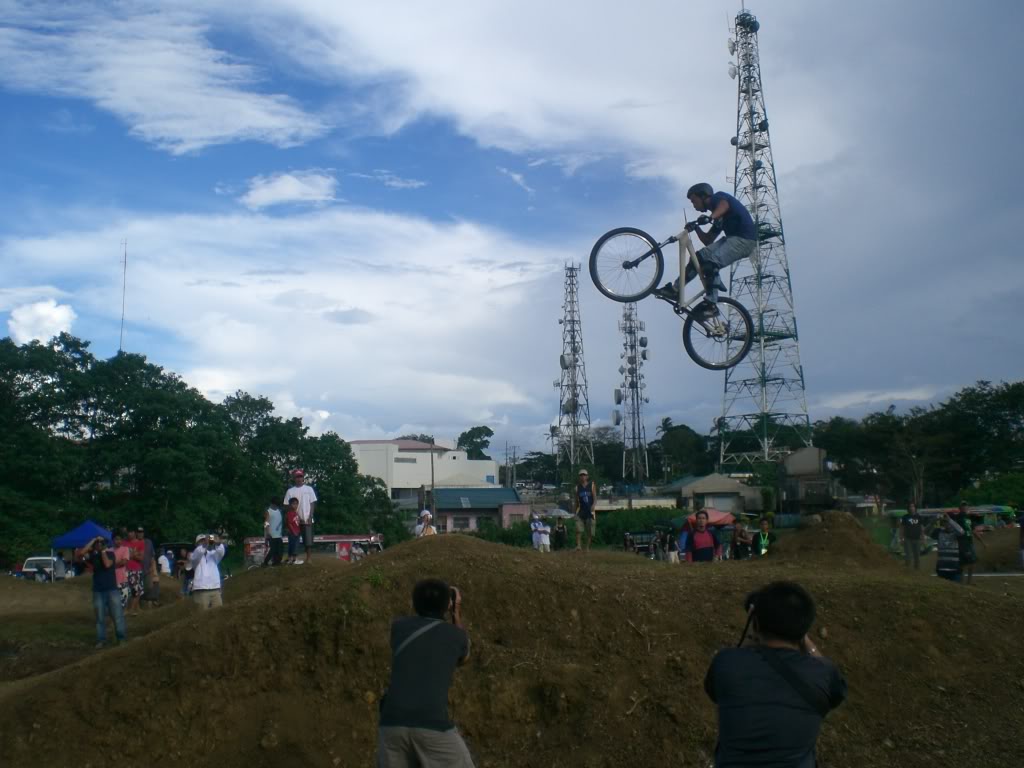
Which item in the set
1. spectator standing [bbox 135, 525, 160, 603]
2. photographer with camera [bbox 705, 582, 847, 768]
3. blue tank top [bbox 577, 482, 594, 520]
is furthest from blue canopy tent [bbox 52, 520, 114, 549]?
photographer with camera [bbox 705, 582, 847, 768]

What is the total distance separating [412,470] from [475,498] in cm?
1788

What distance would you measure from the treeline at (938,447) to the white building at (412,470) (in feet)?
109

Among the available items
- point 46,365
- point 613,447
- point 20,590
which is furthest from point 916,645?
point 613,447

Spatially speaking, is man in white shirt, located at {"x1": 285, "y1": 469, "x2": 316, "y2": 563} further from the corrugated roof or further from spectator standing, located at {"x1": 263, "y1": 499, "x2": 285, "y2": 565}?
the corrugated roof

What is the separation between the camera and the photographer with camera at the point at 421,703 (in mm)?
4691

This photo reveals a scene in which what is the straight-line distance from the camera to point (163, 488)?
4012 cm

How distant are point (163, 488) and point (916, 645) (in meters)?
37.0

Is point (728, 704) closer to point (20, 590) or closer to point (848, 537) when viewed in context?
point (848, 537)

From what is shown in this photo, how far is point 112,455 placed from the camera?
39.4 meters

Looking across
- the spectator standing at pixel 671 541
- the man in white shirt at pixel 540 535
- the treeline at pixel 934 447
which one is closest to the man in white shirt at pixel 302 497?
the man in white shirt at pixel 540 535

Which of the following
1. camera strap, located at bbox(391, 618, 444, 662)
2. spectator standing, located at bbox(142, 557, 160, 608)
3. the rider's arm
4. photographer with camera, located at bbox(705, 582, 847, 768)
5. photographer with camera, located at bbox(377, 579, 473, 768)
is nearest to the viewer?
photographer with camera, located at bbox(705, 582, 847, 768)

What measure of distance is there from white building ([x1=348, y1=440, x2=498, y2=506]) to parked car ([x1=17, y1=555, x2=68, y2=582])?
122 feet

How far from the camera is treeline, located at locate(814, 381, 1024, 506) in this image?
149 ft

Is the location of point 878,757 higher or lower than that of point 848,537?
lower
